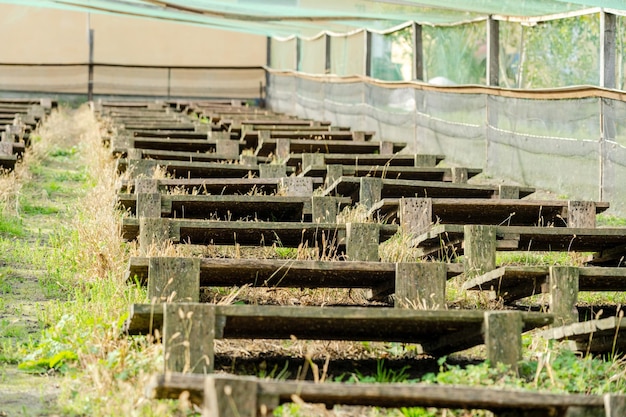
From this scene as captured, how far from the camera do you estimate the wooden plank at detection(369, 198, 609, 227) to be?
834 centimetres

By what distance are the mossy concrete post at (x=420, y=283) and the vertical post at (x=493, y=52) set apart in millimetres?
9016

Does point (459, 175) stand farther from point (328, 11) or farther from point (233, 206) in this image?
point (328, 11)

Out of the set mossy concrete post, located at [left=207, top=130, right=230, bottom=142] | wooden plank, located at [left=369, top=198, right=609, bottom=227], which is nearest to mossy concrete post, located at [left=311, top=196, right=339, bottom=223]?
wooden plank, located at [left=369, top=198, right=609, bottom=227]

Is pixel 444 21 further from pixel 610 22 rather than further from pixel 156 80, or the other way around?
pixel 156 80

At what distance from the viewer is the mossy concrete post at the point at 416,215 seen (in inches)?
325

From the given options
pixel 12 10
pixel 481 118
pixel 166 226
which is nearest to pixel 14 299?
pixel 166 226

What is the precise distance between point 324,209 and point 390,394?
421 cm

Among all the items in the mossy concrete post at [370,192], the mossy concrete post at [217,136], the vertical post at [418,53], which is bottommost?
the mossy concrete post at [370,192]

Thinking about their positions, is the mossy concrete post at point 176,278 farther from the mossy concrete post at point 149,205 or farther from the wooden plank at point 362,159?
the wooden plank at point 362,159

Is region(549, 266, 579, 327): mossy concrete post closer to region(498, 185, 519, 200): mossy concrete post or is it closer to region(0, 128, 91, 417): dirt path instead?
region(0, 128, 91, 417): dirt path

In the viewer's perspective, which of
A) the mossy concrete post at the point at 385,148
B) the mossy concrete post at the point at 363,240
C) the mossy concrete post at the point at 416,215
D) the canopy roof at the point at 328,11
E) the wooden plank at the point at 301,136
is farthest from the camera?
the wooden plank at the point at 301,136

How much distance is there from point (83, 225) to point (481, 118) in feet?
23.9

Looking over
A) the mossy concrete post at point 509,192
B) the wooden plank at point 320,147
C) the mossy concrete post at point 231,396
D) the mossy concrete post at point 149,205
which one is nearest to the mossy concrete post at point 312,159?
the wooden plank at point 320,147

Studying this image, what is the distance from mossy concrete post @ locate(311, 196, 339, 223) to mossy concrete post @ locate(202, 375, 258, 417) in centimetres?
422
